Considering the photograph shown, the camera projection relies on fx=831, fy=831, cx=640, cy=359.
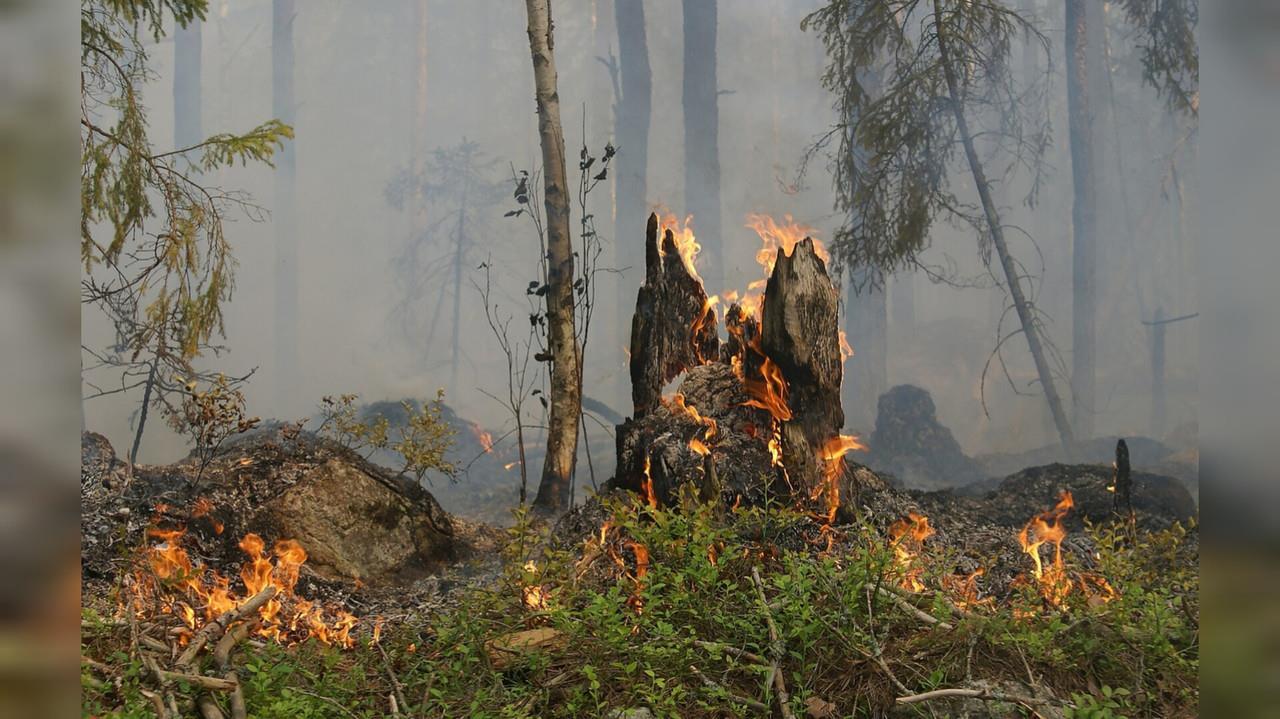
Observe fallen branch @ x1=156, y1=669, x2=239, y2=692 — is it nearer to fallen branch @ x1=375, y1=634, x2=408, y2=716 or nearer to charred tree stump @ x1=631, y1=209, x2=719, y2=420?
fallen branch @ x1=375, y1=634, x2=408, y2=716

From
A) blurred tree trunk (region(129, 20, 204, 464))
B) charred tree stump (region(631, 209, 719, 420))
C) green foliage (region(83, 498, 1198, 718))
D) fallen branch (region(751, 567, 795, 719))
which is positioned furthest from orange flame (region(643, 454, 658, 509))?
blurred tree trunk (region(129, 20, 204, 464))

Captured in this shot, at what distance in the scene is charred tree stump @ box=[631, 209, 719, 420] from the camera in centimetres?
545

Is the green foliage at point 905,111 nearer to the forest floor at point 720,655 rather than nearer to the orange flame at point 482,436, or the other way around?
the orange flame at point 482,436

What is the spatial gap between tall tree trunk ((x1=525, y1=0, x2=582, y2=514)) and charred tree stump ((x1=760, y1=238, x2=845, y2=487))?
8.14ft

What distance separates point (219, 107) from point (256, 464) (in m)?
7.70

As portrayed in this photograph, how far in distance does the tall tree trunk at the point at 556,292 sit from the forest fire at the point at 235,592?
7.51 feet

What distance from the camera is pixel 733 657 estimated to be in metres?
3.10

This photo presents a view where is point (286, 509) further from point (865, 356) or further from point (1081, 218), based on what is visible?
point (1081, 218)

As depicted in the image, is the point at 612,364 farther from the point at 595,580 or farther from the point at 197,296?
the point at 595,580

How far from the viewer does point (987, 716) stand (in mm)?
2744

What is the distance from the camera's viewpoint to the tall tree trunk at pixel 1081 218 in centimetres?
985
